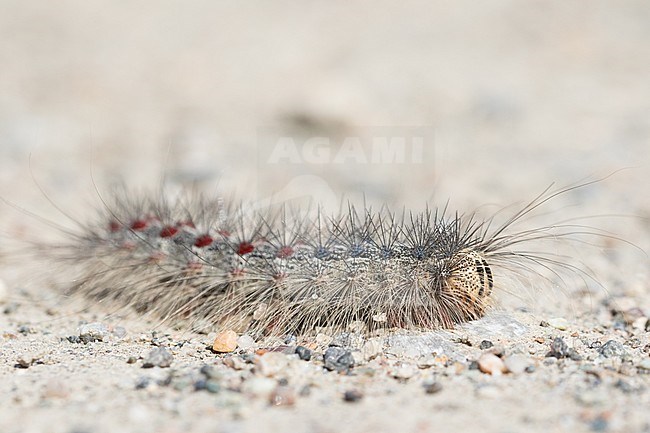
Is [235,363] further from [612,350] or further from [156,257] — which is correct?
[612,350]

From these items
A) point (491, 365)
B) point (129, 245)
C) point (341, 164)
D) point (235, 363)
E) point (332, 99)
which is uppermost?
point (332, 99)

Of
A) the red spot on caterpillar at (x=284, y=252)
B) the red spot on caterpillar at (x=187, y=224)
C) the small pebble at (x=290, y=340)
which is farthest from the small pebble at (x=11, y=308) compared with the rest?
the small pebble at (x=290, y=340)

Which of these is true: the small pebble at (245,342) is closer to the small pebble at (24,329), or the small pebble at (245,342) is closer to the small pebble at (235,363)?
the small pebble at (235,363)

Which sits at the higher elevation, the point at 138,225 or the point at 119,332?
the point at 138,225

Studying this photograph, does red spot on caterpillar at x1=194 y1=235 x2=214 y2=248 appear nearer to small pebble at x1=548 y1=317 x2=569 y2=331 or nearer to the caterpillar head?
the caterpillar head

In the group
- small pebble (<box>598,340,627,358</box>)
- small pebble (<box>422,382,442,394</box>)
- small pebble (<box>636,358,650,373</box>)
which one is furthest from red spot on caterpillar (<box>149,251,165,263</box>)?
small pebble (<box>636,358,650,373</box>)

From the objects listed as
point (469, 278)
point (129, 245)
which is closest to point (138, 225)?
point (129, 245)
